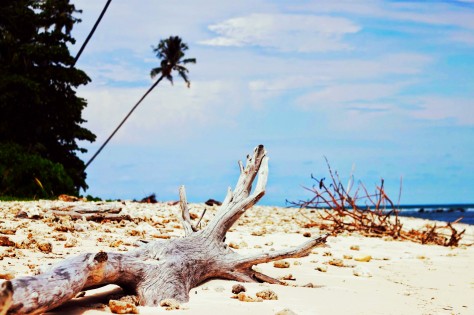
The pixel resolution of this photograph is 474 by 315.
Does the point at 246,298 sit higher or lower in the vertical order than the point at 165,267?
lower

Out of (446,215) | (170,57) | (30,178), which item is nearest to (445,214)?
(446,215)

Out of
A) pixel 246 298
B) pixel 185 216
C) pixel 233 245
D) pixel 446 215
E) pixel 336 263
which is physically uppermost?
pixel 446 215

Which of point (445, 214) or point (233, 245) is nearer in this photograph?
point (233, 245)

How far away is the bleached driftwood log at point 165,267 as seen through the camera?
3125mm

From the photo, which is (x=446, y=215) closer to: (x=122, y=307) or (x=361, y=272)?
(x=361, y=272)

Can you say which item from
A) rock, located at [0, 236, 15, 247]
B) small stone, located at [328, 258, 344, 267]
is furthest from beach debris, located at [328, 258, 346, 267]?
rock, located at [0, 236, 15, 247]

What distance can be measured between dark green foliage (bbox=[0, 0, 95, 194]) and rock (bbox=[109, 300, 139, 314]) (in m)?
22.2

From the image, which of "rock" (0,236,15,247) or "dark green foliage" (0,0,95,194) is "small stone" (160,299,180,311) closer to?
"rock" (0,236,15,247)

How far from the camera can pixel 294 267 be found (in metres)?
6.08

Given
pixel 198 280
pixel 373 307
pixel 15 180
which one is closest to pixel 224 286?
pixel 198 280

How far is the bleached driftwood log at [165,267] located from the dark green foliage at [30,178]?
12544 millimetres

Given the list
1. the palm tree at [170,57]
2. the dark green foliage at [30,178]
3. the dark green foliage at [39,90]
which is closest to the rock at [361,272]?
the dark green foliage at [30,178]

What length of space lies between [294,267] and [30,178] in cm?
1321

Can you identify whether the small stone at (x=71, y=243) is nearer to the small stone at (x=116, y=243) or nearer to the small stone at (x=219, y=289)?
the small stone at (x=116, y=243)
